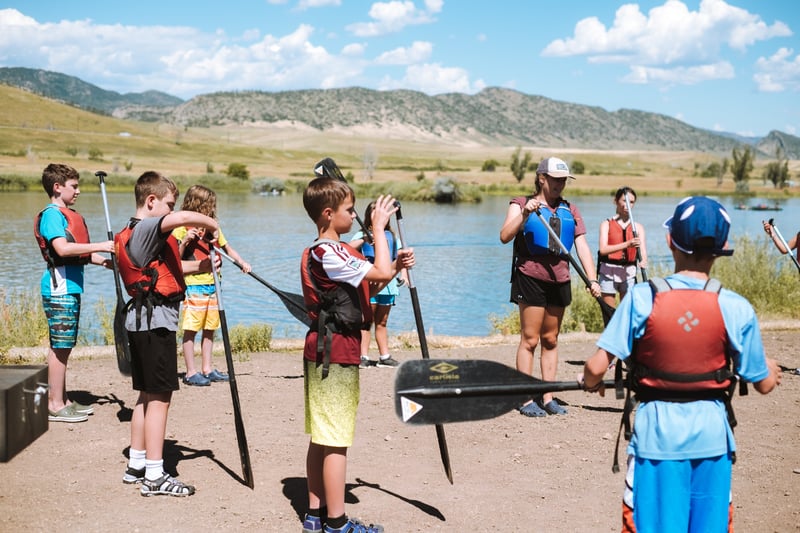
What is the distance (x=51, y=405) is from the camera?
669 centimetres

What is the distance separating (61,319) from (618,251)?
19.3ft

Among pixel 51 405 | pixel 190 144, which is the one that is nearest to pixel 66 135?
pixel 190 144

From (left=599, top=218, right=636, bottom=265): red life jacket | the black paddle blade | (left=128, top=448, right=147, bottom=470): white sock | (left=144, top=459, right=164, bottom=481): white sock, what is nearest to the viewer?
(left=144, top=459, right=164, bottom=481): white sock

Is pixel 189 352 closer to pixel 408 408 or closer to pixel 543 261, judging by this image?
pixel 543 261

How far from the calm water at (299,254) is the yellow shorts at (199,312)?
393 cm

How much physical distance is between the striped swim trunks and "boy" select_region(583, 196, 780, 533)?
4.82 metres

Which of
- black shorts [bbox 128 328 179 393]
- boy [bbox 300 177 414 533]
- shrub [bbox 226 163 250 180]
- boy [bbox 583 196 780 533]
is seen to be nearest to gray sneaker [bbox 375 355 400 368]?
black shorts [bbox 128 328 179 393]

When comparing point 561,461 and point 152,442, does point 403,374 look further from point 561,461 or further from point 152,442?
point 561,461

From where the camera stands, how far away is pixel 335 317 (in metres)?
4.30

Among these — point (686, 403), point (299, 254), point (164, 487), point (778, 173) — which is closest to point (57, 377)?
point (164, 487)

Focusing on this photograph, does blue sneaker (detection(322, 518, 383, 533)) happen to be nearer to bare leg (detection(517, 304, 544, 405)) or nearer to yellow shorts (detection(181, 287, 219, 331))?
bare leg (detection(517, 304, 544, 405))

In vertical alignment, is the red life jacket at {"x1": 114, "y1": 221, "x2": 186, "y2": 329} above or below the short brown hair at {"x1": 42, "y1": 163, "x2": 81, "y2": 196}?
below

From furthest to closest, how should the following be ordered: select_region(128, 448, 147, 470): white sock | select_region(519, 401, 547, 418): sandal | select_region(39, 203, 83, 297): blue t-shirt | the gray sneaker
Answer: the gray sneaker < select_region(519, 401, 547, 418): sandal < select_region(39, 203, 83, 297): blue t-shirt < select_region(128, 448, 147, 470): white sock

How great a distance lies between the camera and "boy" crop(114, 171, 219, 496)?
5.07 m
